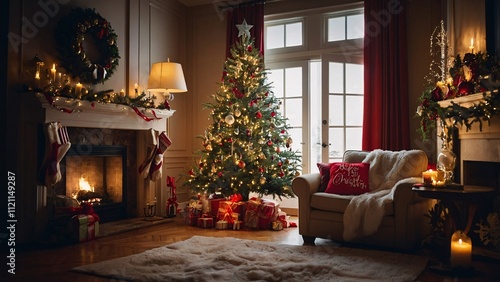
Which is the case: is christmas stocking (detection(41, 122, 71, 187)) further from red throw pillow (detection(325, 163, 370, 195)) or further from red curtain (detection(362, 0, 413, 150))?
red curtain (detection(362, 0, 413, 150))

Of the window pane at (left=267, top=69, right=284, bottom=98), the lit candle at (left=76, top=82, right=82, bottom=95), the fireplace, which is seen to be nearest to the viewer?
the lit candle at (left=76, top=82, right=82, bottom=95)

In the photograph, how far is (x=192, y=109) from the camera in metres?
6.36

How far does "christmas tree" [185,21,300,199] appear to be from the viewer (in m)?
5.00

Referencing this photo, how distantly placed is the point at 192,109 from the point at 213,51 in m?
0.91

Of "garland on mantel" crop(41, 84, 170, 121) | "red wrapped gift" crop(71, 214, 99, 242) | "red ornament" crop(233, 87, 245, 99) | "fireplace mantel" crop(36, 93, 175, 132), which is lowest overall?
"red wrapped gift" crop(71, 214, 99, 242)

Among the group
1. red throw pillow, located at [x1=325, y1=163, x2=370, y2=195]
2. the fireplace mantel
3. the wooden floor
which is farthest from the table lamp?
red throw pillow, located at [x1=325, y1=163, x2=370, y2=195]

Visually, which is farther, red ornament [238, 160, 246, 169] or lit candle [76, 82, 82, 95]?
red ornament [238, 160, 246, 169]

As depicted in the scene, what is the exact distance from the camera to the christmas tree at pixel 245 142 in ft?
16.4

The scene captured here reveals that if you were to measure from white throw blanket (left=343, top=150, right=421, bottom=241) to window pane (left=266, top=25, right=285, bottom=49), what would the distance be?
7.62ft

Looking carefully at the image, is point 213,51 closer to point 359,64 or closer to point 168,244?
point 359,64

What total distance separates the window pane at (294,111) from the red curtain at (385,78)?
92cm

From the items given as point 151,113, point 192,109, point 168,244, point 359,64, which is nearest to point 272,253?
point 168,244

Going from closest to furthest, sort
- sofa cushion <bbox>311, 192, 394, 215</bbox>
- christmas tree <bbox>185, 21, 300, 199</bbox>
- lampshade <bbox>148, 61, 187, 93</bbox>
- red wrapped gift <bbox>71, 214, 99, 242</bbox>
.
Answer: sofa cushion <bbox>311, 192, 394, 215</bbox>
red wrapped gift <bbox>71, 214, 99, 242</bbox>
christmas tree <bbox>185, 21, 300, 199</bbox>
lampshade <bbox>148, 61, 187, 93</bbox>

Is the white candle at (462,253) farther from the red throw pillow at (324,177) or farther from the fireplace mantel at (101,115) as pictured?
Result: the fireplace mantel at (101,115)
